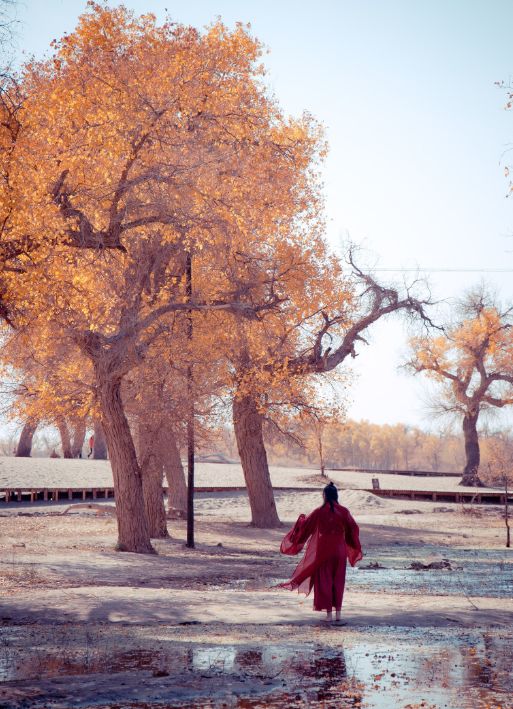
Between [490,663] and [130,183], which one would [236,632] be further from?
[130,183]

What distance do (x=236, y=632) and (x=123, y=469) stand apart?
10.9 metres

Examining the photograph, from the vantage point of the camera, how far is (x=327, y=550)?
11.7m

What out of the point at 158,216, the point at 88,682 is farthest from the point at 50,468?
the point at 88,682

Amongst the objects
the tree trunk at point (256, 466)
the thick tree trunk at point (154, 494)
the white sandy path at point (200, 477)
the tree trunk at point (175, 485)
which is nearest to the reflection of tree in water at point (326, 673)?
the thick tree trunk at point (154, 494)

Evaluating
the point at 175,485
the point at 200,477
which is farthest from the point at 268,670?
the point at 200,477

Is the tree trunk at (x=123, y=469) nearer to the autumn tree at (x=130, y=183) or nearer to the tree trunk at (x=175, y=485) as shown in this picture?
the autumn tree at (x=130, y=183)

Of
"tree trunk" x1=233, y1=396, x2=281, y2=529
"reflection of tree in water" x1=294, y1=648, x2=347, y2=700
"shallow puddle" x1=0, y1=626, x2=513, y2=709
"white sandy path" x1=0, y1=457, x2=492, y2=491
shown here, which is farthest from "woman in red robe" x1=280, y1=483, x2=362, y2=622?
"white sandy path" x1=0, y1=457, x2=492, y2=491

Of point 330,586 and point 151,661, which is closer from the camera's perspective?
point 151,661

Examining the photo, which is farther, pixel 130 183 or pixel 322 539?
pixel 130 183

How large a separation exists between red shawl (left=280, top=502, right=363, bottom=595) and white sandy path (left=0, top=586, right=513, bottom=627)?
0.54m

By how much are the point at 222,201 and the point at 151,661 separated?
1123 cm

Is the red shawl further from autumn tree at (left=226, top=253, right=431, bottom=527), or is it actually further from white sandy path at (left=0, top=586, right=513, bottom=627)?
autumn tree at (left=226, top=253, right=431, bottom=527)

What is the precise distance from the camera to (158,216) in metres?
18.2

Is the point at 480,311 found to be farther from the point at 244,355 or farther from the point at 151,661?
the point at 151,661
